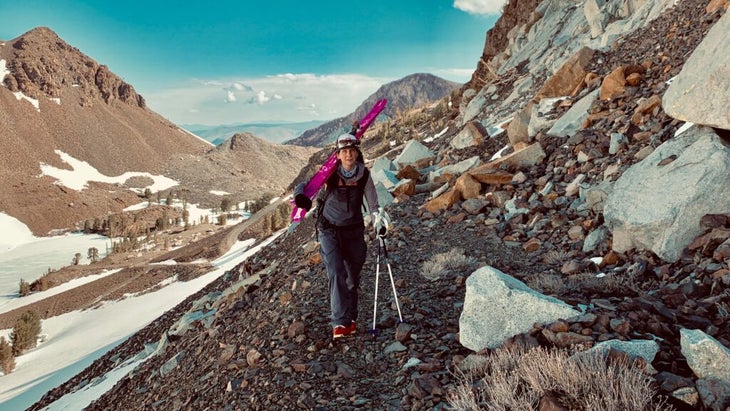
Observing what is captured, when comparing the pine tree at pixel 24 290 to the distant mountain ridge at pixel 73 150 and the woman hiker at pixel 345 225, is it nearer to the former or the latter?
the distant mountain ridge at pixel 73 150

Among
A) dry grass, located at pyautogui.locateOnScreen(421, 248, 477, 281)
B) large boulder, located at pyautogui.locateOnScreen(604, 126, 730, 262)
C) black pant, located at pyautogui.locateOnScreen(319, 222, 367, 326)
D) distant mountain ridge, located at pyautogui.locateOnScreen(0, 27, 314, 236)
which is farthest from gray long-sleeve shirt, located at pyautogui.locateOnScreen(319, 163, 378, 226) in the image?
distant mountain ridge, located at pyautogui.locateOnScreen(0, 27, 314, 236)

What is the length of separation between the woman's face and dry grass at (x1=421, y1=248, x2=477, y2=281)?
290 cm

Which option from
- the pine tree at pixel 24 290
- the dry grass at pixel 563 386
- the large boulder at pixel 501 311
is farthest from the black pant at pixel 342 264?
the pine tree at pixel 24 290

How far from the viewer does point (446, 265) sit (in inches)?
317

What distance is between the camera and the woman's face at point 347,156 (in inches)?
235

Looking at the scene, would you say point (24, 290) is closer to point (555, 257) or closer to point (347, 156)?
point (347, 156)

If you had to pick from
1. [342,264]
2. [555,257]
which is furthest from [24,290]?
[555,257]

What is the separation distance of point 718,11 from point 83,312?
161 ft

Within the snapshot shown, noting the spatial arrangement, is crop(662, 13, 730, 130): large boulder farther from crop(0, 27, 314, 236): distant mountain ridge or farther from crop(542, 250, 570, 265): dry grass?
crop(0, 27, 314, 236): distant mountain ridge

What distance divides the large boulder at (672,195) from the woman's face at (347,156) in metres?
4.51

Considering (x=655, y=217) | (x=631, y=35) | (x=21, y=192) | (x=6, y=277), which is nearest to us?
(x=655, y=217)

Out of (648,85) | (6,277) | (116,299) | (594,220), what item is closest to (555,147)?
(648,85)

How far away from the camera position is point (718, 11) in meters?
11.3

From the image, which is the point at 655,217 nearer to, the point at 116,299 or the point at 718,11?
the point at 718,11
